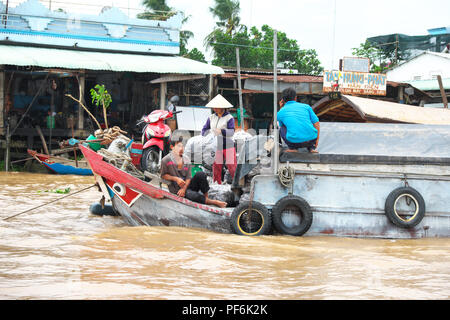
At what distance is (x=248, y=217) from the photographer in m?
6.42

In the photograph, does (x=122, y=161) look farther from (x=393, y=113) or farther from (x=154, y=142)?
(x=393, y=113)

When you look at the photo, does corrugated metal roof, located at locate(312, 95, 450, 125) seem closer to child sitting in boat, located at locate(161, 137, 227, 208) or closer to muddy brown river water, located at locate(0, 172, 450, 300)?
muddy brown river water, located at locate(0, 172, 450, 300)

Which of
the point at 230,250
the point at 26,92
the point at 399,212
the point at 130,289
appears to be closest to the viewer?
the point at 130,289

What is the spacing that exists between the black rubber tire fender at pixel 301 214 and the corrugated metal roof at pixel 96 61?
30.1 feet

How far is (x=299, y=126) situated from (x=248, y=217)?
1269 mm

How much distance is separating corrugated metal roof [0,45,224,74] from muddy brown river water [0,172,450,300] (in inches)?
288

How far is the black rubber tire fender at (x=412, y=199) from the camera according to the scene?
A: 639cm

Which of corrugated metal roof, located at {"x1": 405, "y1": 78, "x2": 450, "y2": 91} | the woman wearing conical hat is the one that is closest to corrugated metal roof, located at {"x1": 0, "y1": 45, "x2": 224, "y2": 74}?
the woman wearing conical hat

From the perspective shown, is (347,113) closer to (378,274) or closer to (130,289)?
(378,274)

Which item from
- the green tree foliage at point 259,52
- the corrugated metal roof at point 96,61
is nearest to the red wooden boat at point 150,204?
the corrugated metal roof at point 96,61

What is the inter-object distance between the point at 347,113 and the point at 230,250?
4.26 m

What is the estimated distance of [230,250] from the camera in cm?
589

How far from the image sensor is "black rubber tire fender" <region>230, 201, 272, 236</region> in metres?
6.36
